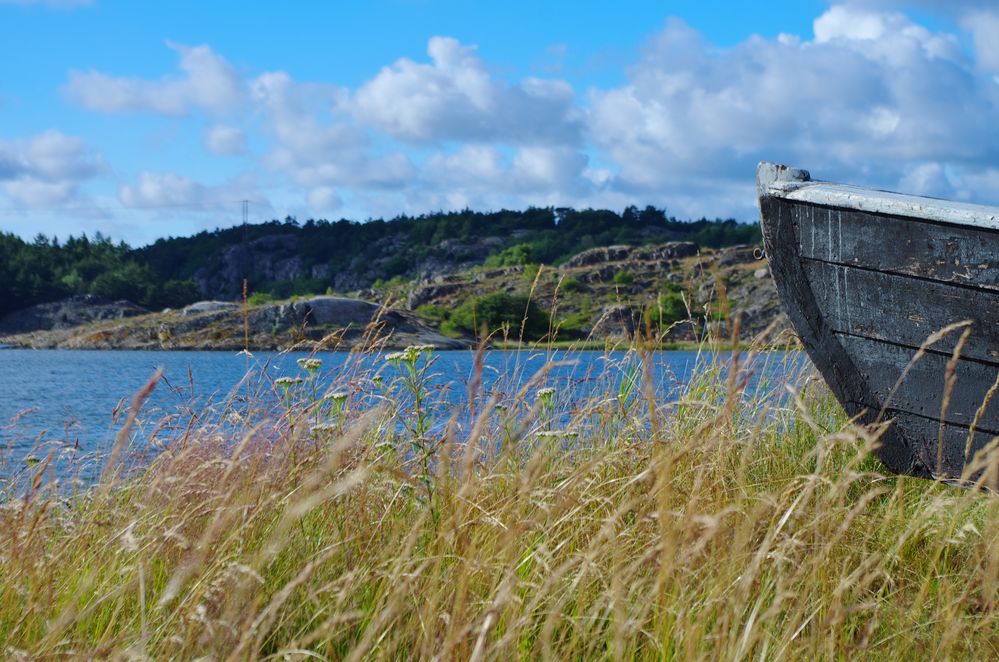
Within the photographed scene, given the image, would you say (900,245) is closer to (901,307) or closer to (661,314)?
(901,307)

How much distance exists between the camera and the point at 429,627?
1.89 meters

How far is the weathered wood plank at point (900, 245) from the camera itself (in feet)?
11.2

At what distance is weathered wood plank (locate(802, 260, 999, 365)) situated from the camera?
3508 millimetres

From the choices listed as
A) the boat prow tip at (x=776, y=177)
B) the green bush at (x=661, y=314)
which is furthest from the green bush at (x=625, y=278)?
the boat prow tip at (x=776, y=177)

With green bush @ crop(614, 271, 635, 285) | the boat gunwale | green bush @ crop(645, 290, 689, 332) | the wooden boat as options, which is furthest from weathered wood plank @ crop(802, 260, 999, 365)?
green bush @ crop(614, 271, 635, 285)

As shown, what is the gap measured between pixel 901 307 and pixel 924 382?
402 millimetres

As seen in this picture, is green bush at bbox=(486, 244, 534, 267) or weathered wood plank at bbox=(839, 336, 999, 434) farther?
green bush at bbox=(486, 244, 534, 267)

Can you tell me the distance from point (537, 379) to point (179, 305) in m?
82.0

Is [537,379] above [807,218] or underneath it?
underneath

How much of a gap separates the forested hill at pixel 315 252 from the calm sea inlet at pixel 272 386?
181 ft

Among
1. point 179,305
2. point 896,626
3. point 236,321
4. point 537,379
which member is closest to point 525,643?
point 537,379

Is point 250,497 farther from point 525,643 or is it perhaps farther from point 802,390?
point 802,390

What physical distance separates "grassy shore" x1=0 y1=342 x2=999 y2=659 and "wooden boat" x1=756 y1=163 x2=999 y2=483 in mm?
601

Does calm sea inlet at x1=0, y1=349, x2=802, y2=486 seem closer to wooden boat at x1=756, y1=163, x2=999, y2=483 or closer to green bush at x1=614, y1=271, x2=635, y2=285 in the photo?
wooden boat at x1=756, y1=163, x2=999, y2=483
